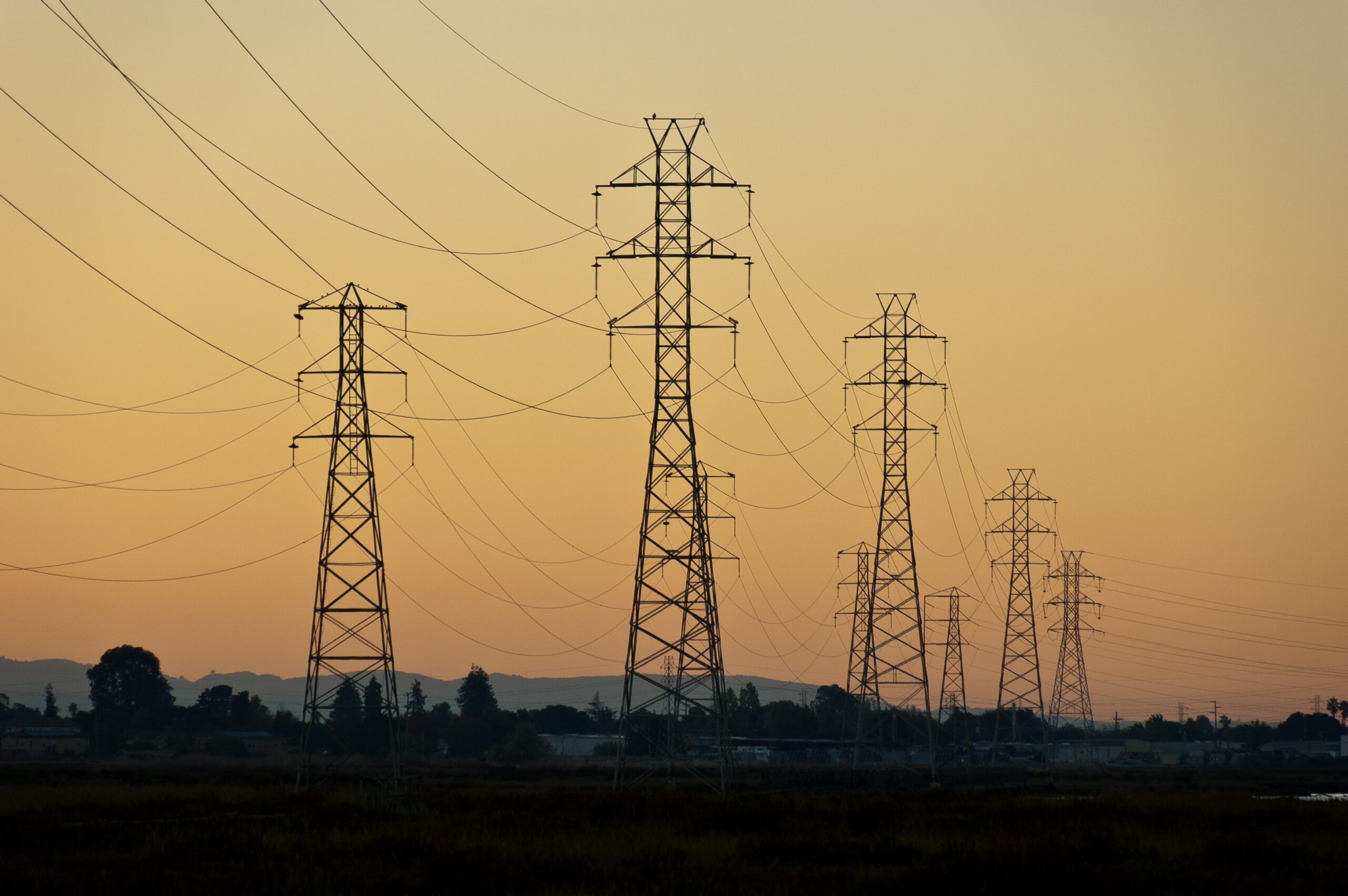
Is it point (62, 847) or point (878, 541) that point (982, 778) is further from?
point (62, 847)

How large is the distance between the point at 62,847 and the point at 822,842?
71.0 ft

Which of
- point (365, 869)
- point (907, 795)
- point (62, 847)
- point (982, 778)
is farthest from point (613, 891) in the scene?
point (982, 778)

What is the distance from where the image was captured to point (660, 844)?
136 feet

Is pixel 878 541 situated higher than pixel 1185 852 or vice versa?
pixel 878 541

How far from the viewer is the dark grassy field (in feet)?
110

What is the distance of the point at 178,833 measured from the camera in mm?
42875

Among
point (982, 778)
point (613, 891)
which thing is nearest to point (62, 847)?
point (613, 891)

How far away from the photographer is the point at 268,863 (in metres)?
35.3

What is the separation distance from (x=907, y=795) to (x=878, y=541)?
48.8 ft

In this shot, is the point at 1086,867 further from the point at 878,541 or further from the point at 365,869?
the point at 878,541

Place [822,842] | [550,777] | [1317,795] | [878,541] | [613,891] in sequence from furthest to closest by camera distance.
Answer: [550,777] < [1317,795] < [878,541] < [822,842] < [613,891]

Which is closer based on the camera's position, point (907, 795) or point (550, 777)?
point (907, 795)

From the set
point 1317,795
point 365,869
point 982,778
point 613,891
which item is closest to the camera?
point 613,891

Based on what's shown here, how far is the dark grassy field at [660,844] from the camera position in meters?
33.4
